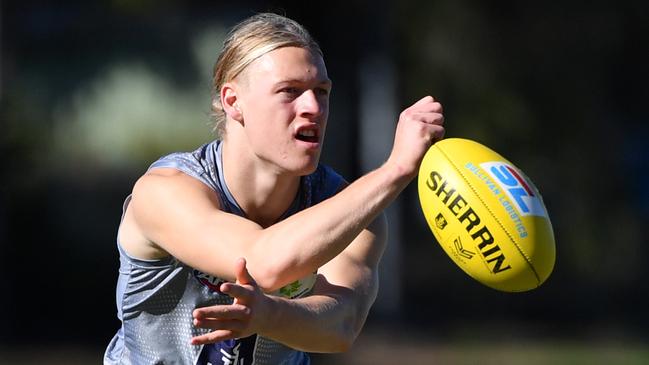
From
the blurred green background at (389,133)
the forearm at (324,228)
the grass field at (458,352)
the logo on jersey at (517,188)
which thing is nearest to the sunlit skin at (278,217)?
the forearm at (324,228)

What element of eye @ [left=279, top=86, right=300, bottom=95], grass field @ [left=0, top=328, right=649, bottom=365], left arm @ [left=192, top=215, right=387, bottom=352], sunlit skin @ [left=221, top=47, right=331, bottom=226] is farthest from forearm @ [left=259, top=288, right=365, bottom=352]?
grass field @ [left=0, top=328, right=649, bottom=365]

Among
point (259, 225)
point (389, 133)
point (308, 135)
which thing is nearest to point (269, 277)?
point (259, 225)

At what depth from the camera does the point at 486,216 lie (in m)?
3.74

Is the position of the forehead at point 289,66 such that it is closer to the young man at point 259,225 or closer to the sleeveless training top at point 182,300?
the young man at point 259,225

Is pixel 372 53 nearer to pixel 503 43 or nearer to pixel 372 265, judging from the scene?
pixel 503 43

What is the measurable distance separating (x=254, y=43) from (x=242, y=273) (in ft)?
3.01

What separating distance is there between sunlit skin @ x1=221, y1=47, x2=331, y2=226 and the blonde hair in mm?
25

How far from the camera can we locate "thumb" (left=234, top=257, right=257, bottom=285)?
336 cm

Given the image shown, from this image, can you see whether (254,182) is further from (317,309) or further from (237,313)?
(237,313)

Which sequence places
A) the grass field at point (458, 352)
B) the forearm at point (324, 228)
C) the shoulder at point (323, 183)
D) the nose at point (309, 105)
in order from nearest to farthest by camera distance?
the forearm at point (324, 228), the nose at point (309, 105), the shoulder at point (323, 183), the grass field at point (458, 352)

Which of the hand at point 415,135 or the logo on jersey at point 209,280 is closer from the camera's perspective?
the hand at point 415,135

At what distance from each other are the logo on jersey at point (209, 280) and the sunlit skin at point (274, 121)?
0.25 metres

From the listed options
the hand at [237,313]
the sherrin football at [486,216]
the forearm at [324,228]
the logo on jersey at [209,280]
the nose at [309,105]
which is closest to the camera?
the hand at [237,313]

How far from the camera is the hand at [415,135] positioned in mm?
3598
